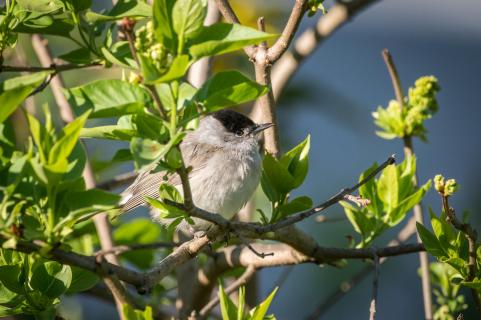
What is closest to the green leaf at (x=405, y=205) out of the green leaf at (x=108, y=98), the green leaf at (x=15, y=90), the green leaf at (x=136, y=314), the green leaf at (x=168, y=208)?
the green leaf at (x=168, y=208)

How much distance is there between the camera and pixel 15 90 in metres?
1.46

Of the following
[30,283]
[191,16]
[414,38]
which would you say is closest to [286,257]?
[30,283]

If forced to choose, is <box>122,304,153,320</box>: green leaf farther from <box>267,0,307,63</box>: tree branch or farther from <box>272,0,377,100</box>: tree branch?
<box>272,0,377,100</box>: tree branch

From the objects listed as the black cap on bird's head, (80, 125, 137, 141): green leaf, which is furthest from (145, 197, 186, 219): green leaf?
the black cap on bird's head

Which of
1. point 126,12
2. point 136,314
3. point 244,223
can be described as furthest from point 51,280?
point 126,12

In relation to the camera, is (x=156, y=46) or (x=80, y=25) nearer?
(x=156, y=46)

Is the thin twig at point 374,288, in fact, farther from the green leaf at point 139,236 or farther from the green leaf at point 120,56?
the green leaf at point 139,236

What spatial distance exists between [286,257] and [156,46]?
4.57ft

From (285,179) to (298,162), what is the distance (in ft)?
0.29

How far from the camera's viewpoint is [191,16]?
146 cm

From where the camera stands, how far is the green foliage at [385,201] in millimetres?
2432

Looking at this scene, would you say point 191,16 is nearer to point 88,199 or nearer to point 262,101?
point 88,199

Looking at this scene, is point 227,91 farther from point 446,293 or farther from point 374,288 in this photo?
point 446,293

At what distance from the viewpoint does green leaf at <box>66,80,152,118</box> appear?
5.07ft
